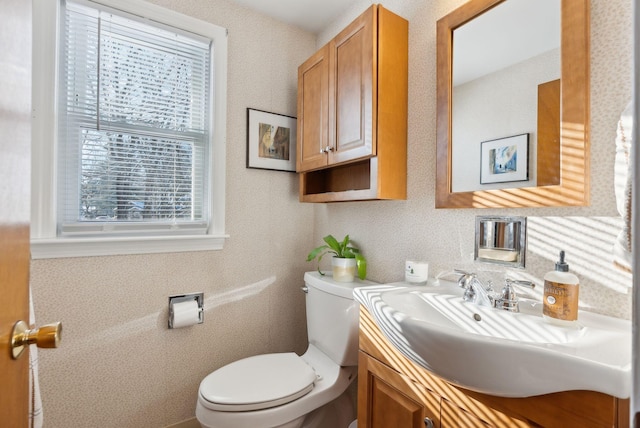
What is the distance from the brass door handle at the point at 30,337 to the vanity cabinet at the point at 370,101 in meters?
1.10

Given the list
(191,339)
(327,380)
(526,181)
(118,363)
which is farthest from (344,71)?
(118,363)

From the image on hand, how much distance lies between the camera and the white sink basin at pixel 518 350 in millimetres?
586

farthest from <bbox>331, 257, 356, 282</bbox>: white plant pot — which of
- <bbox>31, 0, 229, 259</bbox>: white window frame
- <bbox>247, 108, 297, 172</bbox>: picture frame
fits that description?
<bbox>31, 0, 229, 259</bbox>: white window frame

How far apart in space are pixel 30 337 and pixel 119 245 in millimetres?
1082

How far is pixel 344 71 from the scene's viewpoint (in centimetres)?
152

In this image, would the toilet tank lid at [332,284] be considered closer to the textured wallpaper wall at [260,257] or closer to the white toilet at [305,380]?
the white toilet at [305,380]

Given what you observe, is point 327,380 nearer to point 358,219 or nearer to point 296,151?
point 358,219

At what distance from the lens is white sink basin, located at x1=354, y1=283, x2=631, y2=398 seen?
0.59 meters

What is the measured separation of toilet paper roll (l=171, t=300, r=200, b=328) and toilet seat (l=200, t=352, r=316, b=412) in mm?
330

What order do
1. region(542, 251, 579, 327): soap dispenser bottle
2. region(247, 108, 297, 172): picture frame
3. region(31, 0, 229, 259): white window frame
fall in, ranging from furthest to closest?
region(247, 108, 297, 172): picture frame, region(31, 0, 229, 259): white window frame, region(542, 251, 579, 327): soap dispenser bottle

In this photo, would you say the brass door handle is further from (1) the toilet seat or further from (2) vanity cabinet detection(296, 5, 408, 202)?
(2) vanity cabinet detection(296, 5, 408, 202)

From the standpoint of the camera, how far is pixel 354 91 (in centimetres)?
144

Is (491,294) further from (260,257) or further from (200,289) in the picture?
(200,289)

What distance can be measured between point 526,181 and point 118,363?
73.2 inches
